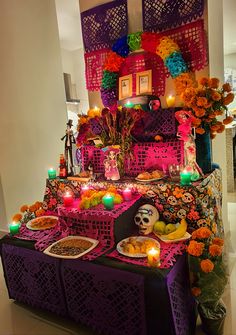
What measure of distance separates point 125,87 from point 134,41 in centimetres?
38

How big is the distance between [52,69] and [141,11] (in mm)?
1694

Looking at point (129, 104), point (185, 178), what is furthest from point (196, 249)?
point (129, 104)

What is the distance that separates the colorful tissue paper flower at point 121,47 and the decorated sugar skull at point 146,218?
141 cm

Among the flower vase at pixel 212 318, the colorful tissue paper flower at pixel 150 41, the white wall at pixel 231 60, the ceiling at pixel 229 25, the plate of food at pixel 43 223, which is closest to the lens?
the flower vase at pixel 212 318

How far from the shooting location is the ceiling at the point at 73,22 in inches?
142

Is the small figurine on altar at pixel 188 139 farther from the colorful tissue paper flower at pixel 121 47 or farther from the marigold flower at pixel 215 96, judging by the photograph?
the colorful tissue paper flower at pixel 121 47

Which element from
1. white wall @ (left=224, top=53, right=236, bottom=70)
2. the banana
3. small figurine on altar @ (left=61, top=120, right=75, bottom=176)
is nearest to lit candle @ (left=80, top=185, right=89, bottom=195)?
small figurine on altar @ (left=61, top=120, right=75, bottom=176)

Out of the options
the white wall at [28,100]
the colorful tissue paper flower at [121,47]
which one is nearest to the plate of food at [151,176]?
the colorful tissue paper flower at [121,47]

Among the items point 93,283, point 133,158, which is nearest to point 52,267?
point 93,283

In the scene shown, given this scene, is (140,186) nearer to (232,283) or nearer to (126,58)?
(232,283)

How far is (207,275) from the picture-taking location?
1.44 meters

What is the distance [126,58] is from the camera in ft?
7.91

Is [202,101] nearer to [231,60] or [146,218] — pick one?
[146,218]

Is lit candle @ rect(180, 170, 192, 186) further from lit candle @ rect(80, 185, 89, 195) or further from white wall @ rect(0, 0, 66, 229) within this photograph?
white wall @ rect(0, 0, 66, 229)
